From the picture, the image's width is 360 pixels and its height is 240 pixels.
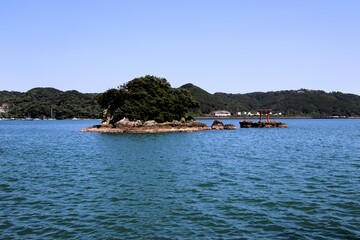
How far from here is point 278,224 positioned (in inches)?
644

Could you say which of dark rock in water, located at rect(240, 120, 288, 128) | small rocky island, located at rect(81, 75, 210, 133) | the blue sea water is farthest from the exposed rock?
the blue sea water

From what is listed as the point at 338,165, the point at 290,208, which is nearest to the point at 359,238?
the point at 290,208

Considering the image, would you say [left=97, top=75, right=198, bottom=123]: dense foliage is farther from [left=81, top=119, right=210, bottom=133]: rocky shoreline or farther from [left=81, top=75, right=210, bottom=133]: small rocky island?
[left=81, top=119, right=210, bottom=133]: rocky shoreline

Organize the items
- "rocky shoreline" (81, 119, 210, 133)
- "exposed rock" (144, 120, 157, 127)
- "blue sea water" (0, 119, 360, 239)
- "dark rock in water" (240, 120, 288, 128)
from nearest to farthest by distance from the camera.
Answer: "blue sea water" (0, 119, 360, 239) → "rocky shoreline" (81, 119, 210, 133) → "exposed rock" (144, 120, 157, 127) → "dark rock in water" (240, 120, 288, 128)

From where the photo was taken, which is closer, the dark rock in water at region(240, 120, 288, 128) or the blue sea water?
the blue sea water

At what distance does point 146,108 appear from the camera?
347ft

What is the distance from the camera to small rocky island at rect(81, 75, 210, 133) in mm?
104562

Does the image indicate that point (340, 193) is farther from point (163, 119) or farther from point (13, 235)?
point (163, 119)

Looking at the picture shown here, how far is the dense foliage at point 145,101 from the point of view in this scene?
106m

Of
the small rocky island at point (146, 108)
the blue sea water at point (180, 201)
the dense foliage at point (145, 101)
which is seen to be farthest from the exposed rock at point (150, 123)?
the blue sea water at point (180, 201)

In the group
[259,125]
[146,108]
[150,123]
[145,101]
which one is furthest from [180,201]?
[259,125]

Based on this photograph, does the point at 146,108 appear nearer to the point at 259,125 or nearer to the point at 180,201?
the point at 259,125

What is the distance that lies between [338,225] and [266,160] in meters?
24.6

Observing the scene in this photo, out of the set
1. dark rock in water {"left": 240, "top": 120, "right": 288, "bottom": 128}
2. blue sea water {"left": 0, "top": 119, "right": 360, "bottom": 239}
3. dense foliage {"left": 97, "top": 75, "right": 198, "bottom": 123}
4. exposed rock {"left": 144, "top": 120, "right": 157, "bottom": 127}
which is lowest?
blue sea water {"left": 0, "top": 119, "right": 360, "bottom": 239}
